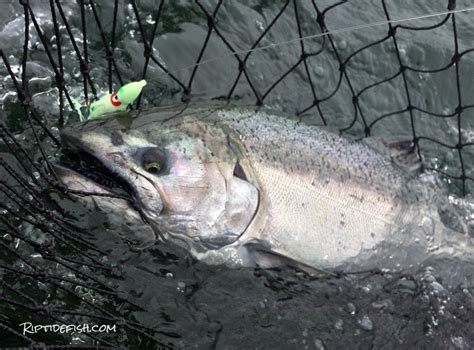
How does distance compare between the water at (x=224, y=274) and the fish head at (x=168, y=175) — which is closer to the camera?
the fish head at (x=168, y=175)

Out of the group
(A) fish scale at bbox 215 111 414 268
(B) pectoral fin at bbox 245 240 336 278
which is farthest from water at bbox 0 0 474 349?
(A) fish scale at bbox 215 111 414 268

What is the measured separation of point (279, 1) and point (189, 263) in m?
3.57

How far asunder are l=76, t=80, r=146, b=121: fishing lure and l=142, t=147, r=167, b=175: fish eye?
0.37 metres

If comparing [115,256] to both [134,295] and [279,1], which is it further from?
[279,1]

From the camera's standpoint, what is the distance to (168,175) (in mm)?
3311

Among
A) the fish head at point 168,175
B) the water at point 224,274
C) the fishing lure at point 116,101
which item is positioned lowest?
the water at point 224,274

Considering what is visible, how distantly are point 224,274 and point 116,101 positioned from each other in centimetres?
123

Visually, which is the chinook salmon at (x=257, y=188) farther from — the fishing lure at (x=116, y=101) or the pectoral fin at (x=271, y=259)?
the fishing lure at (x=116, y=101)

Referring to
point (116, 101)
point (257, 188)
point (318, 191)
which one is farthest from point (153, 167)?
point (318, 191)

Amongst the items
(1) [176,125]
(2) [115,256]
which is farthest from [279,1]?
(2) [115,256]

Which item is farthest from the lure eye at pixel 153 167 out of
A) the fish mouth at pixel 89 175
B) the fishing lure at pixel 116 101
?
the fishing lure at pixel 116 101

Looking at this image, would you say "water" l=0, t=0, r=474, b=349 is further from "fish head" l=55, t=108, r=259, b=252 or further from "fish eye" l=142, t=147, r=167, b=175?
"fish eye" l=142, t=147, r=167, b=175

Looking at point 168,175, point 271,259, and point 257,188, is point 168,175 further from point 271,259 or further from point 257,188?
point 271,259

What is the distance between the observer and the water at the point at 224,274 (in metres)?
3.52
